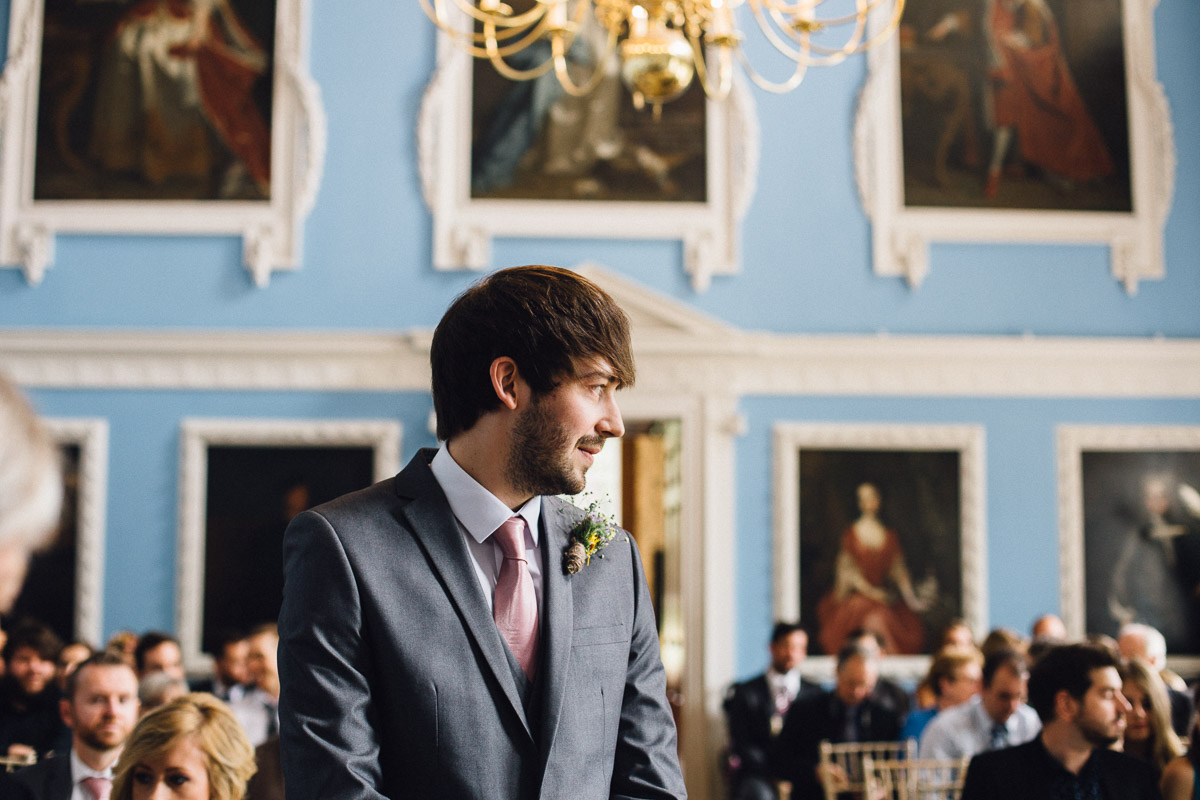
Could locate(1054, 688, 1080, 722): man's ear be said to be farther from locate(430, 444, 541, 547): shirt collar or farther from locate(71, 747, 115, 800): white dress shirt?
locate(71, 747, 115, 800): white dress shirt

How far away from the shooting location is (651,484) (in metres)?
14.6

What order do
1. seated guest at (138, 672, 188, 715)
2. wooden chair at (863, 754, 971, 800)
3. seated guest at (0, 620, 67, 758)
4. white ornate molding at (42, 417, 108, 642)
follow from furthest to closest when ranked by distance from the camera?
1. white ornate molding at (42, 417, 108, 642)
2. seated guest at (0, 620, 67, 758)
3. wooden chair at (863, 754, 971, 800)
4. seated guest at (138, 672, 188, 715)

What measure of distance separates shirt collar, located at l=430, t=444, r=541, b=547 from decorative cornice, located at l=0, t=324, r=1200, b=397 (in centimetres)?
788

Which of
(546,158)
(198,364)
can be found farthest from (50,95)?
(546,158)

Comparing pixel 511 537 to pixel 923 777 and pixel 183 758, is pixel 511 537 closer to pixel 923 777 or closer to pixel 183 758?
pixel 183 758

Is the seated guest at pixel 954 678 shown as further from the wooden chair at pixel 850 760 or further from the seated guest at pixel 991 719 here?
the seated guest at pixel 991 719

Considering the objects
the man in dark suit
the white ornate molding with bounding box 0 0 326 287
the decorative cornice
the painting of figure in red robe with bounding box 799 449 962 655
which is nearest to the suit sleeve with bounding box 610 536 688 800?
the man in dark suit

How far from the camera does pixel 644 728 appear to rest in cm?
257

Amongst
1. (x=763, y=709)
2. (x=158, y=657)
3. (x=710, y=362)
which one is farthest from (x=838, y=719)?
(x=158, y=657)

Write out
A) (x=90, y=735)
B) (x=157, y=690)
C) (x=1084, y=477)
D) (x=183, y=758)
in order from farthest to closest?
1. (x=1084, y=477)
2. (x=157, y=690)
3. (x=90, y=735)
4. (x=183, y=758)

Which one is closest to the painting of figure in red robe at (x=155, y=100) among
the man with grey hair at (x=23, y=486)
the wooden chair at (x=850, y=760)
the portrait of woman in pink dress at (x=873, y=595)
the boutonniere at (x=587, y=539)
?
the portrait of woman in pink dress at (x=873, y=595)

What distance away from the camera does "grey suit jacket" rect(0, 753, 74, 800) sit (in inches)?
170

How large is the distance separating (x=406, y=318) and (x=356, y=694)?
8684 mm

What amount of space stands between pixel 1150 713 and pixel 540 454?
4.15 meters
